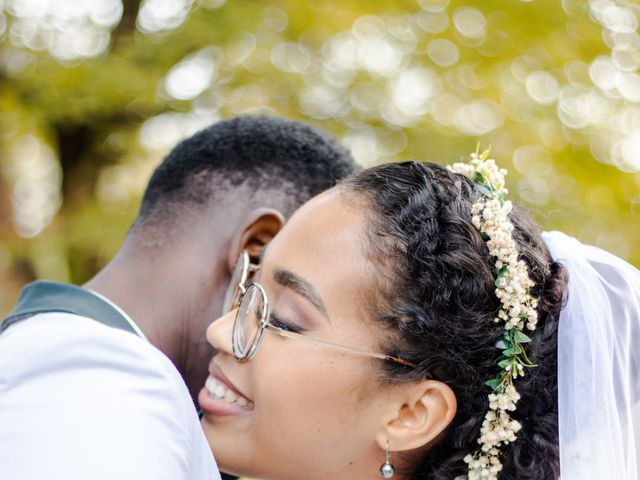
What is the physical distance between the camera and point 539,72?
26.5 ft

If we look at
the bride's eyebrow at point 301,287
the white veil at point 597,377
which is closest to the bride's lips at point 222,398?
the bride's eyebrow at point 301,287

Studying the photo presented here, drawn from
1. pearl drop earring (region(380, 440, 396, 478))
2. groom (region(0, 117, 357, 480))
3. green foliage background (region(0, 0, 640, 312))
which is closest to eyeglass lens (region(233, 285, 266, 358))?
groom (region(0, 117, 357, 480))

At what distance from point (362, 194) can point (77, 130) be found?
6.72 metres

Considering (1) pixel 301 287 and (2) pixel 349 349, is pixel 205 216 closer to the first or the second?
(1) pixel 301 287

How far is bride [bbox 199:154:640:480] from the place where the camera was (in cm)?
247

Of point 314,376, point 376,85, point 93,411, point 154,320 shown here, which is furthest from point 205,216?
point 376,85

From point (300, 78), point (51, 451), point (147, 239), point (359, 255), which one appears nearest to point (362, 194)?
point (359, 255)

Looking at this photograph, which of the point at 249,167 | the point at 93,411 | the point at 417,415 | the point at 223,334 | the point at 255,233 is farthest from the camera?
the point at 249,167

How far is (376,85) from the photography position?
816 cm

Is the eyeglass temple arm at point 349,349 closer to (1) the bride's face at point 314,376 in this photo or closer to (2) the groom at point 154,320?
(1) the bride's face at point 314,376

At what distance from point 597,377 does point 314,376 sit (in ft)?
2.92

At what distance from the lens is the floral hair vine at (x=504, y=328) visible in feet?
8.05

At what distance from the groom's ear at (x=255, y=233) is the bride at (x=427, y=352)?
488 millimetres

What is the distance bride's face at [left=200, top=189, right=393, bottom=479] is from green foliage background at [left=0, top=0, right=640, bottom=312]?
494 cm
